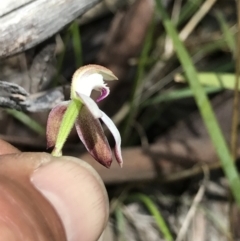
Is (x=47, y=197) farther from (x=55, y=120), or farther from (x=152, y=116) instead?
(x=152, y=116)

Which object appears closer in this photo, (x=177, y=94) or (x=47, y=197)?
(x=47, y=197)

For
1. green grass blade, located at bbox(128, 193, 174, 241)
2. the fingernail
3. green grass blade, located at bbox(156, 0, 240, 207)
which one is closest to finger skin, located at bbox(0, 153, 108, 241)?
the fingernail

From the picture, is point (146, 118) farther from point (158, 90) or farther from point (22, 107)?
point (22, 107)

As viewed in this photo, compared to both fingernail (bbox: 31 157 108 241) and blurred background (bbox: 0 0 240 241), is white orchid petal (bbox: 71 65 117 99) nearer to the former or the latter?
fingernail (bbox: 31 157 108 241)

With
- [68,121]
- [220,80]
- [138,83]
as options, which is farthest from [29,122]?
[68,121]

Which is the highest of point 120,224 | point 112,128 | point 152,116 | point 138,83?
point 112,128

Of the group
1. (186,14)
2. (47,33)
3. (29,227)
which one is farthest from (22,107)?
(186,14)
